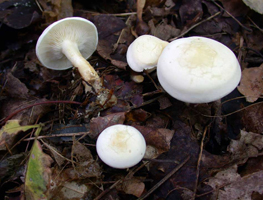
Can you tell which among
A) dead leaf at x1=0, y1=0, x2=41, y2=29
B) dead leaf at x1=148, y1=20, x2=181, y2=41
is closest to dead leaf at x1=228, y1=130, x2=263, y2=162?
dead leaf at x1=148, y1=20, x2=181, y2=41

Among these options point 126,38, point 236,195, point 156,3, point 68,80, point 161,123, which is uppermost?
point 156,3

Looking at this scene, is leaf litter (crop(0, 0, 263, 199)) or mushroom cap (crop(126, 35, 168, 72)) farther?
mushroom cap (crop(126, 35, 168, 72))

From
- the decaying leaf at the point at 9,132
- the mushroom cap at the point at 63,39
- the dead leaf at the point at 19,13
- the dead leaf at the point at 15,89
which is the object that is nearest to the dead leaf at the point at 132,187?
the decaying leaf at the point at 9,132

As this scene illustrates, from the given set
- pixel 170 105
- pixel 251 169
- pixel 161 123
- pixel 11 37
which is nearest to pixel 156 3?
pixel 170 105

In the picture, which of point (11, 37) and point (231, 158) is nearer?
point (231, 158)

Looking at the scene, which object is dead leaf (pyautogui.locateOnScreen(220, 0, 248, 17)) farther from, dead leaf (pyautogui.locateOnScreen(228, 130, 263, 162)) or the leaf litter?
dead leaf (pyautogui.locateOnScreen(228, 130, 263, 162))

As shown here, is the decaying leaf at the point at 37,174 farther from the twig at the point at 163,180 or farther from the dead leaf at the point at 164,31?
the dead leaf at the point at 164,31

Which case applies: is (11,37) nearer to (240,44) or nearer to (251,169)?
(240,44)
